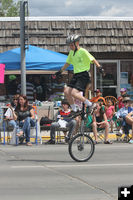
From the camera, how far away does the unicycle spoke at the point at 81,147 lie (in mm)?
9938

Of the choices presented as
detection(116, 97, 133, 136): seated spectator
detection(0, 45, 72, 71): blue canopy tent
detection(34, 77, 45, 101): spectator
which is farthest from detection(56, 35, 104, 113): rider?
detection(34, 77, 45, 101): spectator

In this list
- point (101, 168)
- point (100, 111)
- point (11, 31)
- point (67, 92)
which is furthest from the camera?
point (11, 31)

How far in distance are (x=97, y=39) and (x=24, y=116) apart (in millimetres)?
7371

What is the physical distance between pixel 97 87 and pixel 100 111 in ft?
21.8

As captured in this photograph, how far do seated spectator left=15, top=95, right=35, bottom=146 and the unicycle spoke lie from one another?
3.55m

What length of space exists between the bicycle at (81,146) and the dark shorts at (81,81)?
17.0 inches

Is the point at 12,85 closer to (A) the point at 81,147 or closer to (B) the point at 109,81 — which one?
(B) the point at 109,81

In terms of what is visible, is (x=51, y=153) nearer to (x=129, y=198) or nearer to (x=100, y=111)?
(x=100, y=111)

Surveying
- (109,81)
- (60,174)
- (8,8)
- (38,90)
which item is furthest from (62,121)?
(8,8)

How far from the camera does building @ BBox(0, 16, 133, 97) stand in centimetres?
1975

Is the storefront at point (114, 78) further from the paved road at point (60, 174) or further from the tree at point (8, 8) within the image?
the tree at point (8, 8)

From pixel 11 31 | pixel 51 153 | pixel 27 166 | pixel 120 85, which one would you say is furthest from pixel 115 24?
pixel 27 166

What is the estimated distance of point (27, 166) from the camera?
9297mm

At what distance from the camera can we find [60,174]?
329 inches
